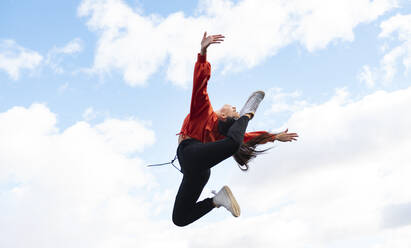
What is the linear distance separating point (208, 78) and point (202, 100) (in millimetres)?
292

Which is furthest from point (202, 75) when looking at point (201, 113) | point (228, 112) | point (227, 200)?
point (227, 200)

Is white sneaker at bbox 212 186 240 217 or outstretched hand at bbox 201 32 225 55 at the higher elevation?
outstretched hand at bbox 201 32 225 55

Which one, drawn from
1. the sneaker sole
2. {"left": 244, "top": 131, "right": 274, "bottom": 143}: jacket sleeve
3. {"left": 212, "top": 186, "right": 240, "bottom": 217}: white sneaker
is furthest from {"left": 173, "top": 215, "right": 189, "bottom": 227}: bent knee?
{"left": 244, "top": 131, "right": 274, "bottom": 143}: jacket sleeve

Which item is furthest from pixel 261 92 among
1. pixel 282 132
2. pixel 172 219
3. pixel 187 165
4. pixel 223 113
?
pixel 172 219

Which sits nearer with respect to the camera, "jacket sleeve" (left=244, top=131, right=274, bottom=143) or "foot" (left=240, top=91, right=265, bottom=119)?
"foot" (left=240, top=91, right=265, bottom=119)

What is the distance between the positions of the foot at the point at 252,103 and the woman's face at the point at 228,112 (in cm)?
10

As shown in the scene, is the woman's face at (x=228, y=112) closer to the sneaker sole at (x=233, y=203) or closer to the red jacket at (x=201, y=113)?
the red jacket at (x=201, y=113)

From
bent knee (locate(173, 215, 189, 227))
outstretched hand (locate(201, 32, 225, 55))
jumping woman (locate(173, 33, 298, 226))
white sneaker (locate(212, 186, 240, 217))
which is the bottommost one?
bent knee (locate(173, 215, 189, 227))

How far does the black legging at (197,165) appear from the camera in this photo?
17.2 feet

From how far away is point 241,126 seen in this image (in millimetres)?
5348

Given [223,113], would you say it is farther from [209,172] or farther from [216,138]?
[209,172]

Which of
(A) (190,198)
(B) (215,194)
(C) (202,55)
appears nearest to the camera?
(C) (202,55)

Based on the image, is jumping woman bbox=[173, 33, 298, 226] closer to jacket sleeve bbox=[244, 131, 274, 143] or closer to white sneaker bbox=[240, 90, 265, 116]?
white sneaker bbox=[240, 90, 265, 116]

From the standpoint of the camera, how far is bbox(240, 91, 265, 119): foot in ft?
18.8
